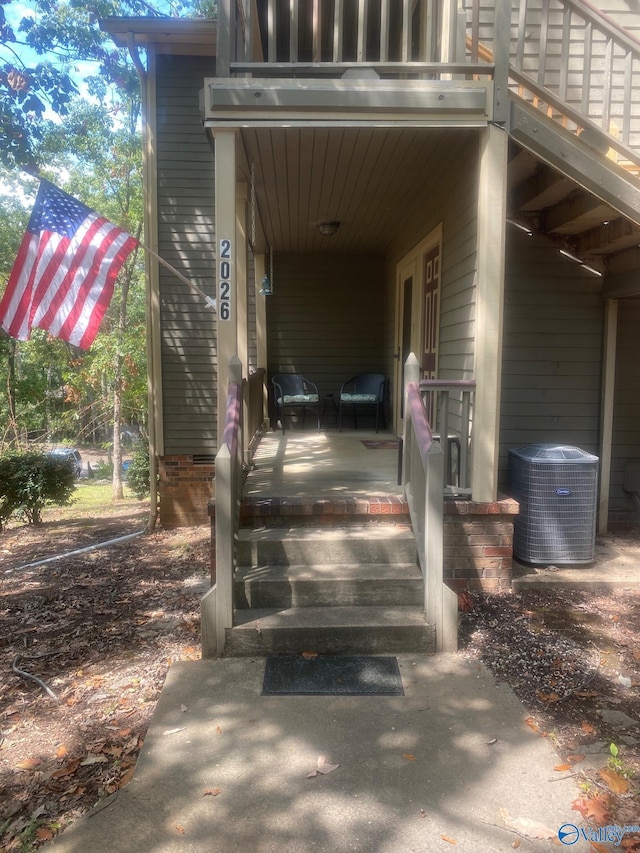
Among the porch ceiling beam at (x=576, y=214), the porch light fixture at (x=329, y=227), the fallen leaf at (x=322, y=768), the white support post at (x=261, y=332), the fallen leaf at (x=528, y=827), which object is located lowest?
the fallen leaf at (x=528, y=827)

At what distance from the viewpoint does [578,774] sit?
237 cm

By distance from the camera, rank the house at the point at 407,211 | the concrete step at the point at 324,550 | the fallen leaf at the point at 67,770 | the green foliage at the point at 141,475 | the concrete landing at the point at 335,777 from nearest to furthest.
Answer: the concrete landing at the point at 335,777, the fallen leaf at the point at 67,770, the concrete step at the point at 324,550, the house at the point at 407,211, the green foliage at the point at 141,475

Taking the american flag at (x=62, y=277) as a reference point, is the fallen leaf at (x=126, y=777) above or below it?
below

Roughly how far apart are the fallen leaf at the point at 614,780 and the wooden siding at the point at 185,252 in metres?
5.44

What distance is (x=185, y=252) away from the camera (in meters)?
6.95

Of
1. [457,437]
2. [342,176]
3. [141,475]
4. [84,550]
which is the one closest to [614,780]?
[457,437]

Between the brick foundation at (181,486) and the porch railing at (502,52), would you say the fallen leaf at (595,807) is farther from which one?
the brick foundation at (181,486)

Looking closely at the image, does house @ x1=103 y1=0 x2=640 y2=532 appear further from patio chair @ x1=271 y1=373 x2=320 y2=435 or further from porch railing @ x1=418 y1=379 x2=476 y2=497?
patio chair @ x1=271 y1=373 x2=320 y2=435

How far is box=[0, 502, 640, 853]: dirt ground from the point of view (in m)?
2.30

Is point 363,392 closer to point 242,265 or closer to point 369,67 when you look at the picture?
point 242,265

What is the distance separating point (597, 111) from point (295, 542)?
4.43 meters

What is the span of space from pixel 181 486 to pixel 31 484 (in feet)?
8.99

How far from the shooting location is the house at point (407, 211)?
3934mm

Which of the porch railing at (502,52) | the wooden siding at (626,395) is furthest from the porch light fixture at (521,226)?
the wooden siding at (626,395)
